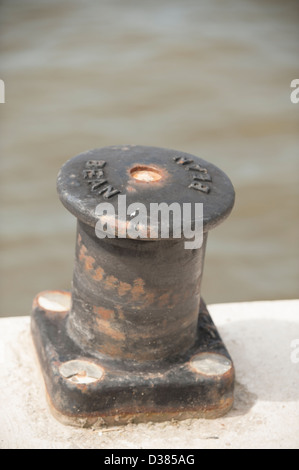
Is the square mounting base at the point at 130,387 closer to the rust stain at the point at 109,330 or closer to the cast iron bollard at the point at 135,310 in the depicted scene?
the cast iron bollard at the point at 135,310

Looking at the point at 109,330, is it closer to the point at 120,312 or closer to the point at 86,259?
the point at 120,312

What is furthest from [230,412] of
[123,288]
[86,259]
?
[86,259]

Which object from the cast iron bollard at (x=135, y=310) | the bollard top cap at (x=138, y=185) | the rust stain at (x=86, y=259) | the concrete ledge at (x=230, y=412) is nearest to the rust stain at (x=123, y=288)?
the cast iron bollard at (x=135, y=310)

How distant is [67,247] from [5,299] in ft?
2.11

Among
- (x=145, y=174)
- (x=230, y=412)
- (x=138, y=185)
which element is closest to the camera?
(x=138, y=185)

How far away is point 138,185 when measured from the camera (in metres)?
2.69

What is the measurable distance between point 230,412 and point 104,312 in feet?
2.20

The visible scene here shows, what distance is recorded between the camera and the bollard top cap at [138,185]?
2564mm

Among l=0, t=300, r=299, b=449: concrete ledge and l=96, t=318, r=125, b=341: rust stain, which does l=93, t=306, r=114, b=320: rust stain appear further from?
l=0, t=300, r=299, b=449: concrete ledge

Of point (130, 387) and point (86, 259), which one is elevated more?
point (86, 259)

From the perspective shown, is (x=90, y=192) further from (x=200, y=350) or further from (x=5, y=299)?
(x=5, y=299)

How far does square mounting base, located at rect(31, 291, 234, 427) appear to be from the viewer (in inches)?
110

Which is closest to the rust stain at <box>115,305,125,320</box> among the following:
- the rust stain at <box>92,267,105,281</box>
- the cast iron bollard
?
the cast iron bollard

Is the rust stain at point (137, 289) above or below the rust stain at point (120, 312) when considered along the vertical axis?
above
